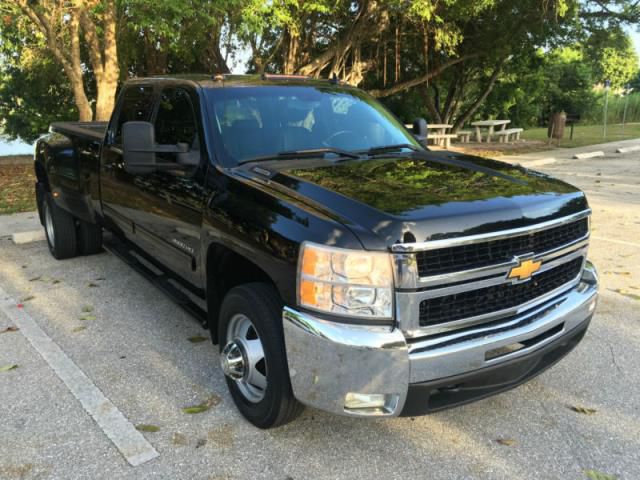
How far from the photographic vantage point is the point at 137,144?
3461mm

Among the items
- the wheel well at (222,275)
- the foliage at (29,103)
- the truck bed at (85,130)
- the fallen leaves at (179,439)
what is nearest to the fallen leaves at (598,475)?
the wheel well at (222,275)

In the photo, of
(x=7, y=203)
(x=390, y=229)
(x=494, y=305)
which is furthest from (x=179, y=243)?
(x=7, y=203)

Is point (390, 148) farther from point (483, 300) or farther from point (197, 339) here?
point (197, 339)

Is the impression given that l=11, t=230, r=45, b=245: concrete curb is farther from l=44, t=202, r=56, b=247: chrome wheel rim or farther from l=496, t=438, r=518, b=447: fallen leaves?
l=496, t=438, r=518, b=447: fallen leaves

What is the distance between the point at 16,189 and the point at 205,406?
29.8 feet

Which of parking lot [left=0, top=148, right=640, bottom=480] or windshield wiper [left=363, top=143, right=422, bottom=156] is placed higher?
windshield wiper [left=363, top=143, right=422, bottom=156]

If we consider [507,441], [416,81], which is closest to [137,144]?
[507,441]

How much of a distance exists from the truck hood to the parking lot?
3.88 feet

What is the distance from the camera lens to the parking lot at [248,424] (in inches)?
109

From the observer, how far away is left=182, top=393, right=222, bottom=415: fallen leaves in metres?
3.26

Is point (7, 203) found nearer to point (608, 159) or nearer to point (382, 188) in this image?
point (382, 188)

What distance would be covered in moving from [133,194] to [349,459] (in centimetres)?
265

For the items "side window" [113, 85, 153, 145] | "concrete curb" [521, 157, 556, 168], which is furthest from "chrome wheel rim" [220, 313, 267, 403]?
"concrete curb" [521, 157, 556, 168]

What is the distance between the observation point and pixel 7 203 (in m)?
9.30
